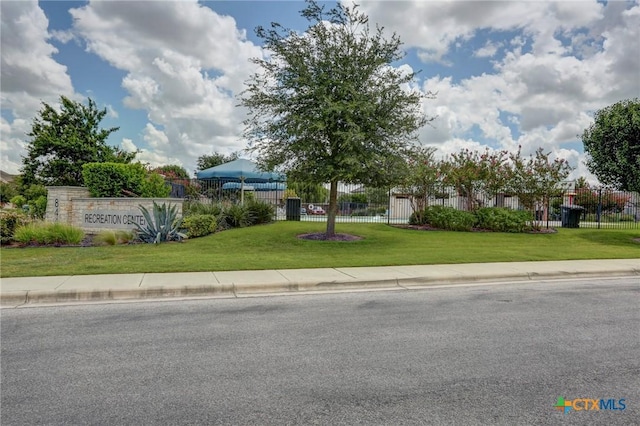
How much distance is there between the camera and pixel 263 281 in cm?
825

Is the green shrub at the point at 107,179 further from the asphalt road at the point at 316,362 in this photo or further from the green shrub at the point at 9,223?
the asphalt road at the point at 316,362

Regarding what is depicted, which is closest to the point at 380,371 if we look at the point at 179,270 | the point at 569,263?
the point at 179,270

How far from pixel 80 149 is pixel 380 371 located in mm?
22408

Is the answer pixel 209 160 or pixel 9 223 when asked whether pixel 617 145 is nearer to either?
pixel 9 223

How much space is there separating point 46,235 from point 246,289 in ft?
30.4

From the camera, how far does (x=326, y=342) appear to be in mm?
5152

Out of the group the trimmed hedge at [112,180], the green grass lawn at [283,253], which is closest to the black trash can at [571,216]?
the green grass lawn at [283,253]

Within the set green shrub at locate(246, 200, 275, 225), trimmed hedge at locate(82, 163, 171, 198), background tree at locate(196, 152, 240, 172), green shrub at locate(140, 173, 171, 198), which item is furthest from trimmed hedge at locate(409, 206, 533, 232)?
background tree at locate(196, 152, 240, 172)

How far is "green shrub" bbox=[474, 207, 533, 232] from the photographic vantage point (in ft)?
68.6

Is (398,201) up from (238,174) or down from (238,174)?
down

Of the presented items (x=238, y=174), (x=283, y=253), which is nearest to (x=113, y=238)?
(x=283, y=253)

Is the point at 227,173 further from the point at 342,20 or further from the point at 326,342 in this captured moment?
the point at 326,342

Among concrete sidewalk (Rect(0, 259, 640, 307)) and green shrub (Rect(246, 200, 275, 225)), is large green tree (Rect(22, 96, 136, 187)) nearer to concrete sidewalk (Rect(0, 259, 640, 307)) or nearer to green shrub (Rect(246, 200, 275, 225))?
green shrub (Rect(246, 200, 275, 225))

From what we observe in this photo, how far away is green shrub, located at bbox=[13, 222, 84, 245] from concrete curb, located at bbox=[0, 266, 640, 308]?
7496mm
